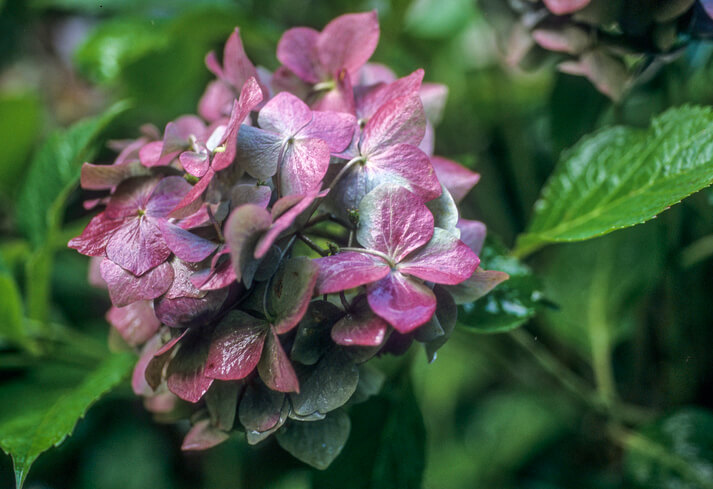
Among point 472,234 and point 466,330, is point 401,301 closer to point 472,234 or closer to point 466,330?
point 472,234

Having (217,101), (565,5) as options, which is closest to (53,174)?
(217,101)

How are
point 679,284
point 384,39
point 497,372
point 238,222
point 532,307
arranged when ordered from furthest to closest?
point 497,372
point 384,39
point 679,284
point 532,307
point 238,222

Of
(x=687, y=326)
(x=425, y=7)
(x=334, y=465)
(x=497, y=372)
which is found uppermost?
(x=425, y=7)

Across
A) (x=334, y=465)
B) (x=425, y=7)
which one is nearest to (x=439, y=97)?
(x=334, y=465)

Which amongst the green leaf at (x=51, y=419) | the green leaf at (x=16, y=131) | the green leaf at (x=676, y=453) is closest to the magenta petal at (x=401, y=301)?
the green leaf at (x=51, y=419)

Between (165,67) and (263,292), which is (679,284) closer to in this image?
(263,292)
